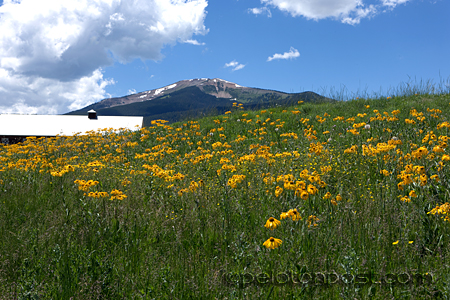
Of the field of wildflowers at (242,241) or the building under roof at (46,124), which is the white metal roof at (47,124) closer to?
the building under roof at (46,124)

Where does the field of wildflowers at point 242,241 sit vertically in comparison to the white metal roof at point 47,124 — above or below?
below

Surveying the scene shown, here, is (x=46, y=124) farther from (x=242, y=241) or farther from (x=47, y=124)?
(x=242, y=241)

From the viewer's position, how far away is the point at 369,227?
303 centimetres

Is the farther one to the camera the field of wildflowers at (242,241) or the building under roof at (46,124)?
the building under roof at (46,124)

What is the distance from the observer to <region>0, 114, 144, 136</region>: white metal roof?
35.6 meters

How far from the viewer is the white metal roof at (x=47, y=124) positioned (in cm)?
3559

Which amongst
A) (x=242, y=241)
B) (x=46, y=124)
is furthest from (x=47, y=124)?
(x=242, y=241)

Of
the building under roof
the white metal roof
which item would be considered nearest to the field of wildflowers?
the building under roof

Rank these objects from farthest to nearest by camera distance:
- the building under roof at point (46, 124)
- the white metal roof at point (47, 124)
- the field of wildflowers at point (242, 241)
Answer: the white metal roof at point (47, 124) < the building under roof at point (46, 124) < the field of wildflowers at point (242, 241)

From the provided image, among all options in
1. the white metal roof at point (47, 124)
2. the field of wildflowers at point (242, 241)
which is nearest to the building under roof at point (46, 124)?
the white metal roof at point (47, 124)

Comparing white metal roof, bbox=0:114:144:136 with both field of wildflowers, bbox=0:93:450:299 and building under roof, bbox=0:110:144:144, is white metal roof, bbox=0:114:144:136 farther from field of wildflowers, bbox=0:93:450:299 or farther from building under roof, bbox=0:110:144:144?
field of wildflowers, bbox=0:93:450:299

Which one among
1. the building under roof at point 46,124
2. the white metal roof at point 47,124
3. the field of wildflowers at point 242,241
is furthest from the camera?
the white metal roof at point 47,124

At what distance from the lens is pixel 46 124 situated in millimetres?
38719

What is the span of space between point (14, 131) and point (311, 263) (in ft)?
141
